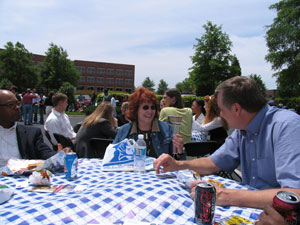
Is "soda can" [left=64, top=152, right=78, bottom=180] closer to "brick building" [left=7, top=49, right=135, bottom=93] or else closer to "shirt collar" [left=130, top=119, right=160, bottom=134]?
"shirt collar" [left=130, top=119, right=160, bottom=134]

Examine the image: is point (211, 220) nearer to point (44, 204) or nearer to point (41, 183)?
point (44, 204)

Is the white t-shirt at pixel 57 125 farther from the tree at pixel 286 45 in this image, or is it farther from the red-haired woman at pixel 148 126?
the tree at pixel 286 45

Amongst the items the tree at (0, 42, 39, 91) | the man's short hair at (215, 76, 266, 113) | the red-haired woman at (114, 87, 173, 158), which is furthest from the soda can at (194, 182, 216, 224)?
the tree at (0, 42, 39, 91)

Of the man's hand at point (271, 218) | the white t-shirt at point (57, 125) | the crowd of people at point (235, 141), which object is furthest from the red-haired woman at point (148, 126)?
the white t-shirt at point (57, 125)

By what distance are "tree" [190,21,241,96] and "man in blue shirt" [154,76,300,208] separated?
103 feet

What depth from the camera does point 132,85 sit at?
3676 inches

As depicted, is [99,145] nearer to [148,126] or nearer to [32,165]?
[148,126]

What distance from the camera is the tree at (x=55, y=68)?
4478 centimetres

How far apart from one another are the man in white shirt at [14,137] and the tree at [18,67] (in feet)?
157

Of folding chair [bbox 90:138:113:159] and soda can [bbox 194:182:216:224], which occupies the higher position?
soda can [bbox 194:182:216:224]

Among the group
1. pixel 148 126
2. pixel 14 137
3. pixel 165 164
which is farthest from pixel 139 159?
pixel 14 137

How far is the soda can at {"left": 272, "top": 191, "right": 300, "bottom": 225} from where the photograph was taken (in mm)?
911

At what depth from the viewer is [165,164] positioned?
1948 millimetres

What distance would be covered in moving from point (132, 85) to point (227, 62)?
6316 cm
